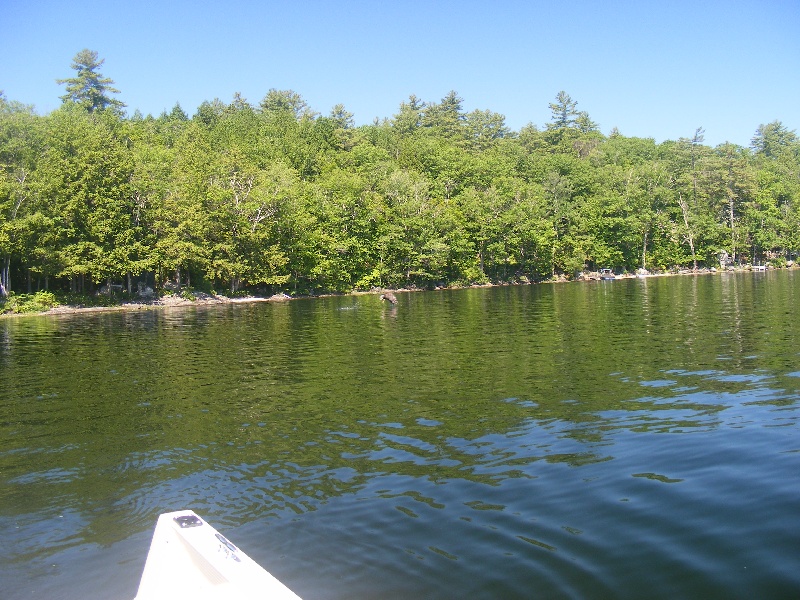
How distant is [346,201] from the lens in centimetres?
8875

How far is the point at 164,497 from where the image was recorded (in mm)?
10789

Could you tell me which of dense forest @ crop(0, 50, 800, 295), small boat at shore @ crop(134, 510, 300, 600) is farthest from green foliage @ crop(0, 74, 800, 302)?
small boat at shore @ crop(134, 510, 300, 600)

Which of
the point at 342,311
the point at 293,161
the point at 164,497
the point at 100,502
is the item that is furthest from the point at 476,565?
the point at 293,161

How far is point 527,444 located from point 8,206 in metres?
61.5

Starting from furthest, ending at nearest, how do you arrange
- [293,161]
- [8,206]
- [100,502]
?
1. [293,161]
2. [8,206]
3. [100,502]

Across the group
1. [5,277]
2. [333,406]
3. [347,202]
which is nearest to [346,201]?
[347,202]

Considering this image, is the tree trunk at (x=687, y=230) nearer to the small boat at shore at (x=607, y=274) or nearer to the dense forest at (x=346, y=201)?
the dense forest at (x=346, y=201)

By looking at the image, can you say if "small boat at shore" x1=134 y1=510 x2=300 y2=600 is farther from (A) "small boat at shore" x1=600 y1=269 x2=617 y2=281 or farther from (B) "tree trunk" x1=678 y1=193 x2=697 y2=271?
(B) "tree trunk" x1=678 y1=193 x2=697 y2=271

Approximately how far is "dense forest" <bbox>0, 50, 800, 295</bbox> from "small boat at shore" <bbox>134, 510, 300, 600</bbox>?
197 ft

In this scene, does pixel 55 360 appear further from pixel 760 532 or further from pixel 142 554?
pixel 760 532

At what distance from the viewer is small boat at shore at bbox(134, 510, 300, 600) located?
573 centimetres

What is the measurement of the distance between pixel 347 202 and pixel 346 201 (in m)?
0.25

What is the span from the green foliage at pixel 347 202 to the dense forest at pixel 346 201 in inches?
10.9

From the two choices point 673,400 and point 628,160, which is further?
point 628,160
